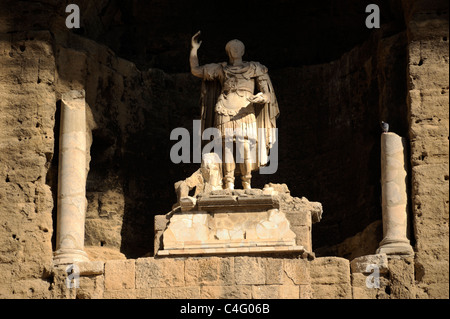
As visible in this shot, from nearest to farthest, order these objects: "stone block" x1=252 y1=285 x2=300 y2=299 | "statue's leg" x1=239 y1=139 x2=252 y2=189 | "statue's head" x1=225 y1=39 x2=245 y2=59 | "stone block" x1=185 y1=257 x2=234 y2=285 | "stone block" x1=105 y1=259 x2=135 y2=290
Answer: "stone block" x1=252 y1=285 x2=300 y2=299 → "stone block" x1=185 y1=257 x2=234 y2=285 → "stone block" x1=105 y1=259 x2=135 y2=290 → "statue's leg" x1=239 y1=139 x2=252 y2=189 → "statue's head" x1=225 y1=39 x2=245 y2=59

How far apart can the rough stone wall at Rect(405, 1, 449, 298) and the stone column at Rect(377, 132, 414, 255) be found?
0.16m

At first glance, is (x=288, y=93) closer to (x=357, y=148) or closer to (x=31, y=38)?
(x=357, y=148)

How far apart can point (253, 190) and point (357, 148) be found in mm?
2344

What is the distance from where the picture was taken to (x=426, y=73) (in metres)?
17.9

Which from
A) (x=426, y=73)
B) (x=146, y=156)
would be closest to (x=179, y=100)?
(x=146, y=156)

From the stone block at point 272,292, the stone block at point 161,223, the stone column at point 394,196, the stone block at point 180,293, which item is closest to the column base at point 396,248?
the stone column at point 394,196

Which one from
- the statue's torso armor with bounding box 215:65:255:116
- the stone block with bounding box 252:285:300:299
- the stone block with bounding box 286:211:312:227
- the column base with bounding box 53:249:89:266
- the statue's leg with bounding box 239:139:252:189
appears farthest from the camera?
the statue's torso armor with bounding box 215:65:255:116

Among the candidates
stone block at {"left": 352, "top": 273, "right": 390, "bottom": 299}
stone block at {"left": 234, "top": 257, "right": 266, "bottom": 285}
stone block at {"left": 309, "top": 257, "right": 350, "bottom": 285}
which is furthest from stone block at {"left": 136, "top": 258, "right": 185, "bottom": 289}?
stone block at {"left": 352, "top": 273, "right": 390, "bottom": 299}

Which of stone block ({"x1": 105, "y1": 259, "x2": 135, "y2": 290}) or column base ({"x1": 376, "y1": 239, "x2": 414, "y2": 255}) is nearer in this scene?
stone block ({"x1": 105, "y1": 259, "x2": 135, "y2": 290})

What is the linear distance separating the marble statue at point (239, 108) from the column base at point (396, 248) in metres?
1.67

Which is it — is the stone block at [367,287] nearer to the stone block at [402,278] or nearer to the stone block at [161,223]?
the stone block at [402,278]

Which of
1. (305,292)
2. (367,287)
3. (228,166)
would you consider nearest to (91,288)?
(228,166)

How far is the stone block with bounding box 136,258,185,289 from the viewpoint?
55.8 ft

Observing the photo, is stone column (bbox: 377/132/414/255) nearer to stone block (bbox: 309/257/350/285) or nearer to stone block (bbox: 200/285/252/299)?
stone block (bbox: 309/257/350/285)
